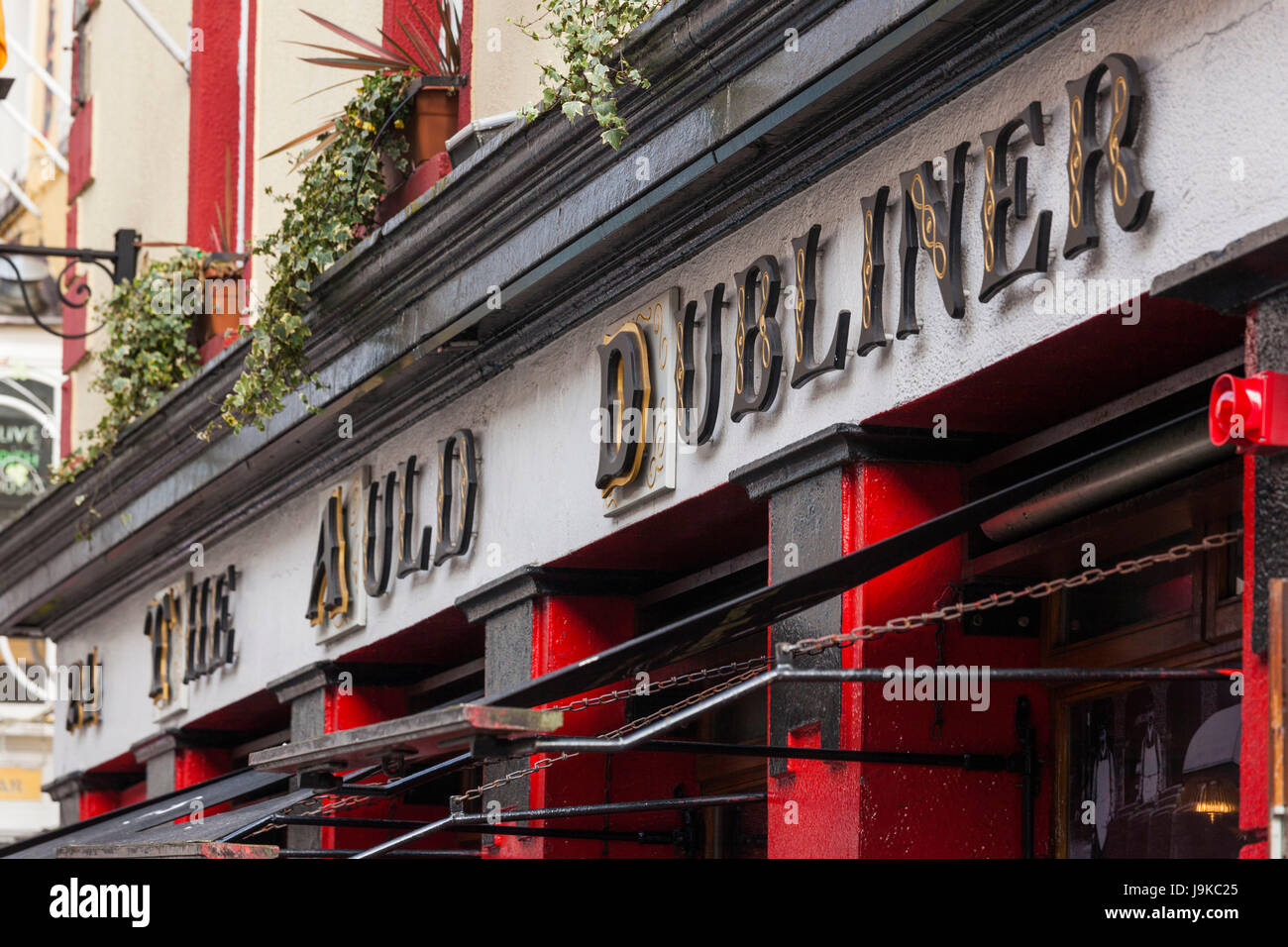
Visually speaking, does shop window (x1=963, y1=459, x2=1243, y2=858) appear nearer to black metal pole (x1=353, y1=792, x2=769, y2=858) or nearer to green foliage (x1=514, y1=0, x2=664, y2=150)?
black metal pole (x1=353, y1=792, x2=769, y2=858)

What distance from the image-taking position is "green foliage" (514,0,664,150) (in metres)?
7.98

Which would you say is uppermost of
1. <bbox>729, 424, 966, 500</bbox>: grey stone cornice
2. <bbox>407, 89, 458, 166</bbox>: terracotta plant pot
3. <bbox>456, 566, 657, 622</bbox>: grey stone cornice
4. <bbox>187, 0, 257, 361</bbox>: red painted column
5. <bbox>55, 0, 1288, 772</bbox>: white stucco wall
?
<bbox>187, 0, 257, 361</bbox>: red painted column

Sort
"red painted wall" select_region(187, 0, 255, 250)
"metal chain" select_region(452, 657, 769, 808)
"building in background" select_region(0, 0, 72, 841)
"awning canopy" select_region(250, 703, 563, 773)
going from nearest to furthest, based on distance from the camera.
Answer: "awning canopy" select_region(250, 703, 563, 773), "metal chain" select_region(452, 657, 769, 808), "red painted wall" select_region(187, 0, 255, 250), "building in background" select_region(0, 0, 72, 841)

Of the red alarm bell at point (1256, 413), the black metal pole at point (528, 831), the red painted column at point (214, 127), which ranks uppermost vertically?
the red painted column at point (214, 127)

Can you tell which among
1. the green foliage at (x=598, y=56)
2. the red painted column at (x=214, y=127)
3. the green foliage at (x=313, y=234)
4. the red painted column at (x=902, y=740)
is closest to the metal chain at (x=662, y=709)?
the red painted column at (x=902, y=740)

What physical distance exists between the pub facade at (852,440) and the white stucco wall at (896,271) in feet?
0.05

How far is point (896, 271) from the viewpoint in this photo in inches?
284

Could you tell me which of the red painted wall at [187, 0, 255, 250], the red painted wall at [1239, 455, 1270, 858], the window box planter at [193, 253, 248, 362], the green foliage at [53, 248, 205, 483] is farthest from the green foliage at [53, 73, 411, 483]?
the red painted wall at [1239, 455, 1270, 858]

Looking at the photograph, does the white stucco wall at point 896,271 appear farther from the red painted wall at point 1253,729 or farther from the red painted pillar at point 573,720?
the red painted wall at point 1253,729

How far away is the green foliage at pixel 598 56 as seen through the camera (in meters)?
7.98

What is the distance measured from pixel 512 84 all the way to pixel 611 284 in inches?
67.1

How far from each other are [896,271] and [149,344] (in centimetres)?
792

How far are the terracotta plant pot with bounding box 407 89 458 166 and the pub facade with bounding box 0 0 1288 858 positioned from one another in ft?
2.71

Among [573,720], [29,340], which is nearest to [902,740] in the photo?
[573,720]
